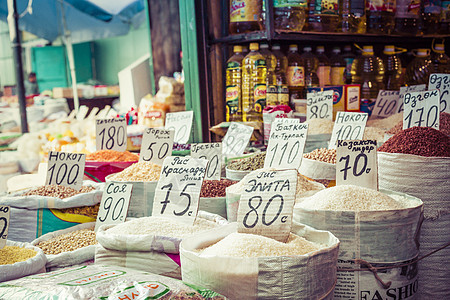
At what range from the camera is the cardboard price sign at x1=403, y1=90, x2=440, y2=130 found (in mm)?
1699

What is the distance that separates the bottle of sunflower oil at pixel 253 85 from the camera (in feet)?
8.16

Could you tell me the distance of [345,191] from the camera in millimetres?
1204

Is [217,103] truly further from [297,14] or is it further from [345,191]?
[345,191]

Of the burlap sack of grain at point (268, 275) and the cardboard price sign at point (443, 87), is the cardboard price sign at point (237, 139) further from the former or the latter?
the burlap sack of grain at point (268, 275)

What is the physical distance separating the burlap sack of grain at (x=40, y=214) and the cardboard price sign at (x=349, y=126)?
3.35 ft

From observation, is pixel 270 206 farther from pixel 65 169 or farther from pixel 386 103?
pixel 386 103

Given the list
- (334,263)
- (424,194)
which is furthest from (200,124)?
(334,263)

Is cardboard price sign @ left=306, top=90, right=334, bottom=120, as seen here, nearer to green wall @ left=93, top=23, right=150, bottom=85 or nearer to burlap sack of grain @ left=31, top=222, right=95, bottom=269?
burlap sack of grain @ left=31, top=222, right=95, bottom=269

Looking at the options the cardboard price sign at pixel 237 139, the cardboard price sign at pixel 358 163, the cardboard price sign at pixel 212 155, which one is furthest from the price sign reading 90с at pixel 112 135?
the cardboard price sign at pixel 358 163

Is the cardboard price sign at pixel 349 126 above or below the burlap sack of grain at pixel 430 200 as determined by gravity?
above

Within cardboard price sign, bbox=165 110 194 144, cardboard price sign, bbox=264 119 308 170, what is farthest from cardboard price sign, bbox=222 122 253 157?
cardboard price sign, bbox=264 119 308 170

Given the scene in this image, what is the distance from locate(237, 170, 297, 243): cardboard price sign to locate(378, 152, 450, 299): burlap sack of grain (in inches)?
18.1

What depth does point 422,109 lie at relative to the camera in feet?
5.72

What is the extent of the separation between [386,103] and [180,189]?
1811 millimetres
